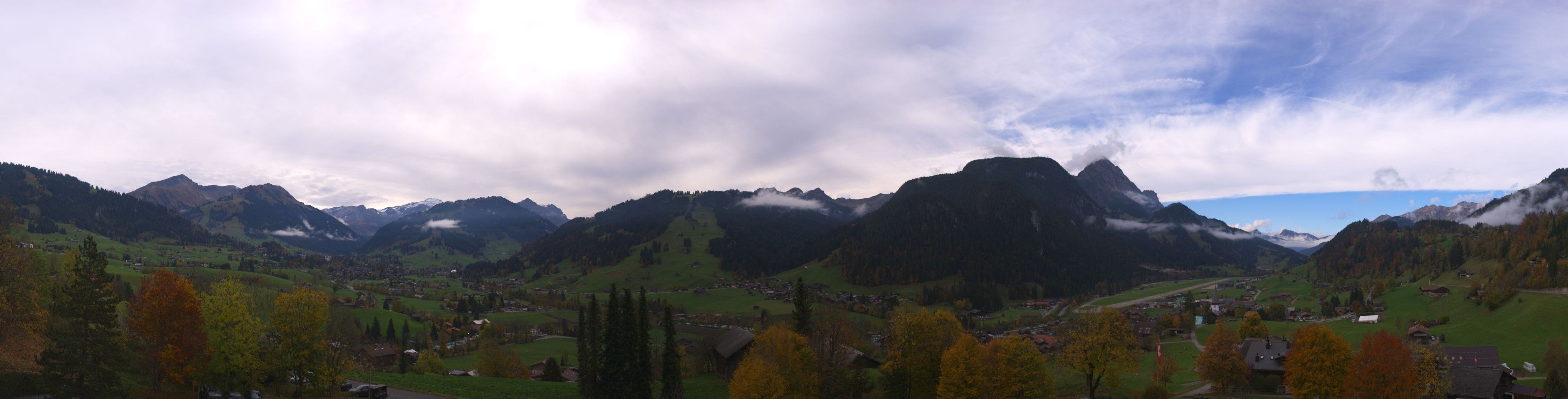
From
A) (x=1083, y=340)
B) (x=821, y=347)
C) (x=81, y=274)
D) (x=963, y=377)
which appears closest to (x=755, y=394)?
(x=821, y=347)

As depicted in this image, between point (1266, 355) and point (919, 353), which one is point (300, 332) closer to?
point (919, 353)

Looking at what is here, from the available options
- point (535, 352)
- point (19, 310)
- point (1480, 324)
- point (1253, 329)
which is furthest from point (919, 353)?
point (1480, 324)

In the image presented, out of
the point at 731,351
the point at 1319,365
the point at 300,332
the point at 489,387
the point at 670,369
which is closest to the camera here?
the point at 300,332

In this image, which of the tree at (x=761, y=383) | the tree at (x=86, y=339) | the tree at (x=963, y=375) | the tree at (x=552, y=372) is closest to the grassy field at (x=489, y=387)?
the tree at (x=552, y=372)

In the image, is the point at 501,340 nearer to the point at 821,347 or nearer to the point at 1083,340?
the point at 821,347

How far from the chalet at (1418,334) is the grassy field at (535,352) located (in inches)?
4901

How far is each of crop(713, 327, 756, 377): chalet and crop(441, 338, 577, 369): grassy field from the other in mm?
30453

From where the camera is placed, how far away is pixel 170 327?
39.3 metres

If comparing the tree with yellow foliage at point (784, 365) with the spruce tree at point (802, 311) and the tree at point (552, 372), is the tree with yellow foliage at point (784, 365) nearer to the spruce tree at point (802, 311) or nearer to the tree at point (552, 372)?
the spruce tree at point (802, 311)

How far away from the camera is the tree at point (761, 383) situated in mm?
46656

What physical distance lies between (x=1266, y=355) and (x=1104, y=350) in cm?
3097

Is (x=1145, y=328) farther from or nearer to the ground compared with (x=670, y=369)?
nearer to the ground

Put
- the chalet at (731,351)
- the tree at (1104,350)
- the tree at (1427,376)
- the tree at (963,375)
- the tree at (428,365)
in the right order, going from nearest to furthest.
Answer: the tree at (1427,376)
the tree at (963,375)
the tree at (1104,350)
the chalet at (731,351)
the tree at (428,365)

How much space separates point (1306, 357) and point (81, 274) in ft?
268
